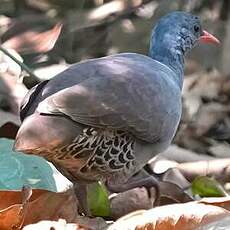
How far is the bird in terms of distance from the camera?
139 inches

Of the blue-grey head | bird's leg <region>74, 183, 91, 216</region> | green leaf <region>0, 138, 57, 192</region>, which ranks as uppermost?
the blue-grey head

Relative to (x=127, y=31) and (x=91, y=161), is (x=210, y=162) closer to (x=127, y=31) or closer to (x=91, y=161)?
(x=91, y=161)

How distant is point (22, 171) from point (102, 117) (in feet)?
2.18

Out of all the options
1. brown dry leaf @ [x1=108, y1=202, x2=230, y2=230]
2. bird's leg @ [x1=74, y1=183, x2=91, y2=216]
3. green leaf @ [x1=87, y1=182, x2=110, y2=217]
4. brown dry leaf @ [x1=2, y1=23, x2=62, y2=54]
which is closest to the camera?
brown dry leaf @ [x1=108, y1=202, x2=230, y2=230]

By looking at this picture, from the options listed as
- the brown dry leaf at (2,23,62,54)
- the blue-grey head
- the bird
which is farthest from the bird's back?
the brown dry leaf at (2,23,62,54)

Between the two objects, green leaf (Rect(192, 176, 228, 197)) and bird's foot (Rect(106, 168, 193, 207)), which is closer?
bird's foot (Rect(106, 168, 193, 207))

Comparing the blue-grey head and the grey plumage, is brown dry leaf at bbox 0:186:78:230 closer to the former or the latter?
the grey plumage

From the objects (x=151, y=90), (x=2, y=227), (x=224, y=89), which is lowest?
(x=224, y=89)

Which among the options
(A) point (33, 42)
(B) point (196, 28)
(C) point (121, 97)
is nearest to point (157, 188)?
(C) point (121, 97)

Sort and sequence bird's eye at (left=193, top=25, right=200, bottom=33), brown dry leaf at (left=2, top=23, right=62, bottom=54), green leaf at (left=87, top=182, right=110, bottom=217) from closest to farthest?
green leaf at (left=87, top=182, right=110, bottom=217)
bird's eye at (left=193, top=25, right=200, bottom=33)
brown dry leaf at (left=2, top=23, right=62, bottom=54)

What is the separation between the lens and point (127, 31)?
7.17 metres

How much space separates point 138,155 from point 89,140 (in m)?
0.32

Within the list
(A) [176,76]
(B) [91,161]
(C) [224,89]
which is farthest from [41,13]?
(B) [91,161]

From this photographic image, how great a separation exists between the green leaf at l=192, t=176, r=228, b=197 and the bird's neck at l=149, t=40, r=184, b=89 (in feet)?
1.51
